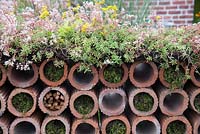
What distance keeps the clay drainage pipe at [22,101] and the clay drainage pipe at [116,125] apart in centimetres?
43

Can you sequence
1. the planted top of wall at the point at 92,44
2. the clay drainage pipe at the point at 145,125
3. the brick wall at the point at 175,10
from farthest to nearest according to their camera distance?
the brick wall at the point at 175,10 → the clay drainage pipe at the point at 145,125 → the planted top of wall at the point at 92,44

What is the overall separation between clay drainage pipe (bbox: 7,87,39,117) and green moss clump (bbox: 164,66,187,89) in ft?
A: 2.53

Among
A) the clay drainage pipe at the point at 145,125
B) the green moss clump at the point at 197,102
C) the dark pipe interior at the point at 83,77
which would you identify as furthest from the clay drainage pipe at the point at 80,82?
the green moss clump at the point at 197,102

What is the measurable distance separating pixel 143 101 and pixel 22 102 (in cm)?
71

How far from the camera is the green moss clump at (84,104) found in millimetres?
2021

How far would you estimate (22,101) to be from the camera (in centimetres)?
201

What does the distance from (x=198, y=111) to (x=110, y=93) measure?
1.74ft

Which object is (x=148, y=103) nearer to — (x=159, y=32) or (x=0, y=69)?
(x=159, y=32)

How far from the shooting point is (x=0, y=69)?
199 centimetres

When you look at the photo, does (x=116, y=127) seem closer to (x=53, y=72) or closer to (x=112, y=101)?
(x=112, y=101)

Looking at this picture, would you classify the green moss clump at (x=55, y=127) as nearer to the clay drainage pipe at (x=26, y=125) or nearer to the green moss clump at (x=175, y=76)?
the clay drainage pipe at (x=26, y=125)

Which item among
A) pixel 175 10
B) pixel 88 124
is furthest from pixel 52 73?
pixel 175 10

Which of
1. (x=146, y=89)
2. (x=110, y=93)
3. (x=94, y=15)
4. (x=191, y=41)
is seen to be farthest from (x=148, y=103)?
(x=94, y=15)

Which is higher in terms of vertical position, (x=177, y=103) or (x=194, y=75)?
(x=194, y=75)
